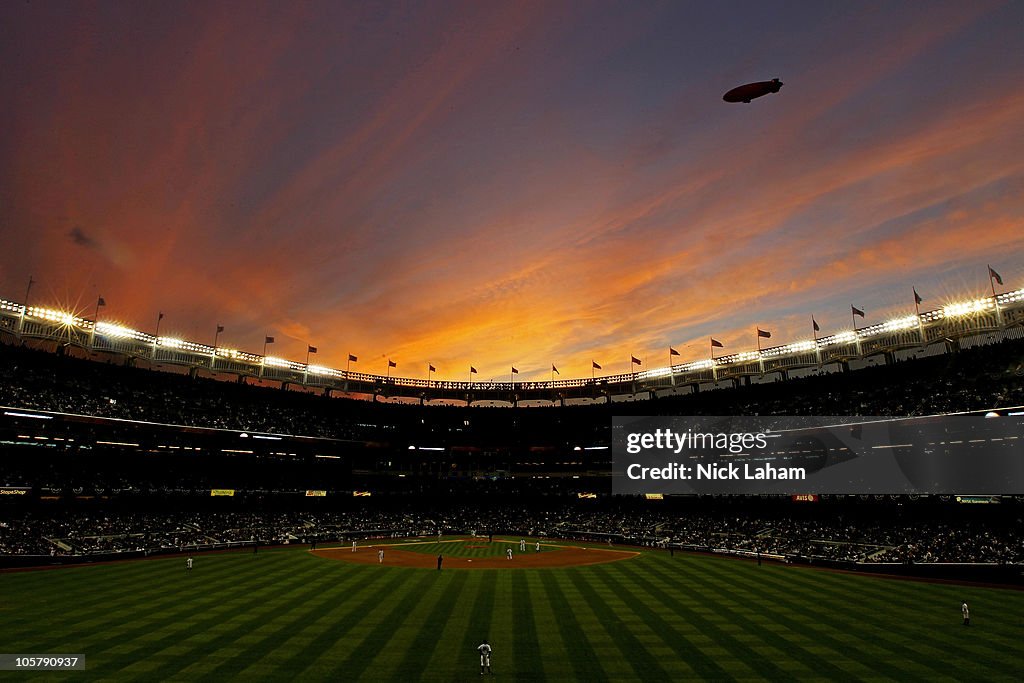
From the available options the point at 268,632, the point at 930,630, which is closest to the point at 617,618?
the point at 930,630

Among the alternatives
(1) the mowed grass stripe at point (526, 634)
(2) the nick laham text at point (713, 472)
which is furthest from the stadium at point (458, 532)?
(2) the nick laham text at point (713, 472)

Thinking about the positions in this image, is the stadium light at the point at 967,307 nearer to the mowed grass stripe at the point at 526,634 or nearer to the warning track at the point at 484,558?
the warning track at the point at 484,558

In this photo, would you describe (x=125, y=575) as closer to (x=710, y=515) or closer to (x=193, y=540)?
(x=193, y=540)

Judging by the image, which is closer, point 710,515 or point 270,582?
point 270,582

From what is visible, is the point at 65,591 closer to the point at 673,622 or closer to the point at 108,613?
the point at 108,613

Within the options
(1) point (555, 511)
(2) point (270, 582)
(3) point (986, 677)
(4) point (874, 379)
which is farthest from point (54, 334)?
(4) point (874, 379)

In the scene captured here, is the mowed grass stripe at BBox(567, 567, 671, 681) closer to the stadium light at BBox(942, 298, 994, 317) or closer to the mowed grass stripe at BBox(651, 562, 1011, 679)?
the mowed grass stripe at BBox(651, 562, 1011, 679)

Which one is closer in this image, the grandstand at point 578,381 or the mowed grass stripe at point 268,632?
the mowed grass stripe at point 268,632
